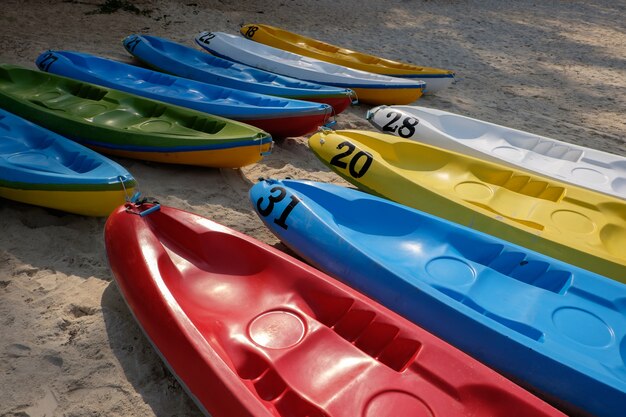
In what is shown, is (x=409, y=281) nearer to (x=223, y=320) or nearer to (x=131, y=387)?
(x=223, y=320)

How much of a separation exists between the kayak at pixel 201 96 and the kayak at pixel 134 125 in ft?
0.83

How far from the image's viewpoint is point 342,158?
3.42 meters

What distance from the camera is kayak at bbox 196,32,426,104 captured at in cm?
513

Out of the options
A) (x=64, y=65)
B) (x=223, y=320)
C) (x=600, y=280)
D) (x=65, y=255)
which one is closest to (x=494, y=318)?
(x=600, y=280)

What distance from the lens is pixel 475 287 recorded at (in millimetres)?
2406

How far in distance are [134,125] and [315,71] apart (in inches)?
87.0

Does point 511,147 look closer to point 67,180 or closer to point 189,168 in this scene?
point 189,168

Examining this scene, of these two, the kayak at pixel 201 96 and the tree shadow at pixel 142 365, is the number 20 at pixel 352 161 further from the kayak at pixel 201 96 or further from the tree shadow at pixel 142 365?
the tree shadow at pixel 142 365

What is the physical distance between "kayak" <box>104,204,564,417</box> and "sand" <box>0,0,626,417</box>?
29cm

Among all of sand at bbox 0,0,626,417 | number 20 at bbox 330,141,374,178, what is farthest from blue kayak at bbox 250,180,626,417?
sand at bbox 0,0,626,417

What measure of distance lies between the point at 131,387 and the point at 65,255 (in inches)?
37.8

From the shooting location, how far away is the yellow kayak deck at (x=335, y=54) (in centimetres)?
567

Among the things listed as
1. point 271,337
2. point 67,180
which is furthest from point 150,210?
point 271,337

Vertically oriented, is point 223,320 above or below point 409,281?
A: below
